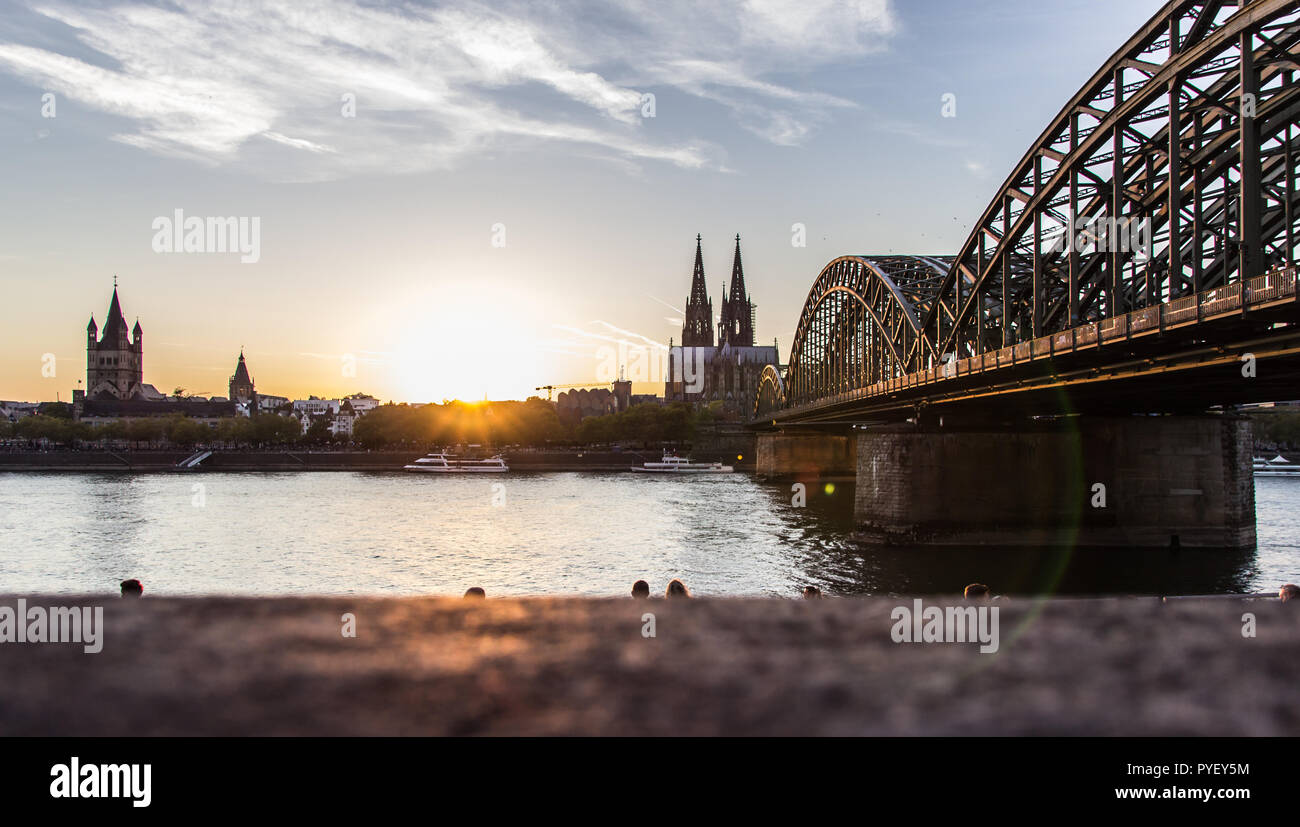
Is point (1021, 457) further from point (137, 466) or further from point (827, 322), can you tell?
point (137, 466)

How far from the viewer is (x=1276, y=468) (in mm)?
111562

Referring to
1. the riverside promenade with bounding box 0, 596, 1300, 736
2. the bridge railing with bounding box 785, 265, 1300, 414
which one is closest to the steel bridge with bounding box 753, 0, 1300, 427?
the bridge railing with bounding box 785, 265, 1300, 414

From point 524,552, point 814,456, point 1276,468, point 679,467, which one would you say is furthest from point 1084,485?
point 1276,468

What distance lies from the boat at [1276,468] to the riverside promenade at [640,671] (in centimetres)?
11772

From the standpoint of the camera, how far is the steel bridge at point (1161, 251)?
79.0 ft

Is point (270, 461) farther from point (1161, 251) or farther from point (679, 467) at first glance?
point (1161, 251)

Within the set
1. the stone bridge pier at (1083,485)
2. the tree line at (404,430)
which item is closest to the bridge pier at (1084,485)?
the stone bridge pier at (1083,485)

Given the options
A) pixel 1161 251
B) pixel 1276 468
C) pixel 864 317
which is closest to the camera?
pixel 1161 251

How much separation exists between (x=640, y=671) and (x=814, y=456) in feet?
→ 312

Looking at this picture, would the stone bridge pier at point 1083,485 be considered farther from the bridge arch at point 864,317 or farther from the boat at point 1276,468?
the boat at point 1276,468

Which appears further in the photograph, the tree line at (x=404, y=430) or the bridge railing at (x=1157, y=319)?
the tree line at (x=404, y=430)

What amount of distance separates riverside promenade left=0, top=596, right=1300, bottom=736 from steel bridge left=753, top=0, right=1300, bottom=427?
16.4 m

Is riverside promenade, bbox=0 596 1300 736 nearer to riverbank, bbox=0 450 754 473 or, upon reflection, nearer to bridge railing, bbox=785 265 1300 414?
bridge railing, bbox=785 265 1300 414

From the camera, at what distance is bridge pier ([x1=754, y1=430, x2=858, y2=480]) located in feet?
328
